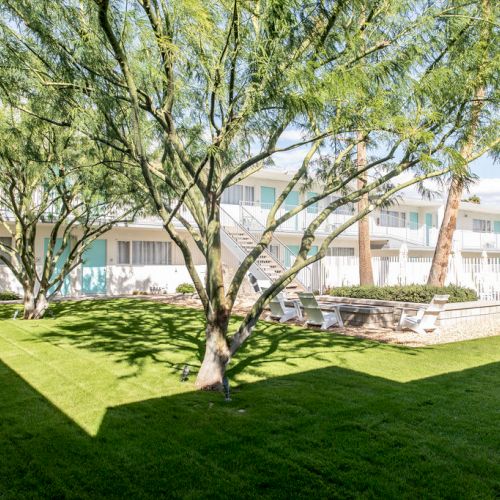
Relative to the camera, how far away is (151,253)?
2538cm

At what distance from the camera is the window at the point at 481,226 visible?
40266mm

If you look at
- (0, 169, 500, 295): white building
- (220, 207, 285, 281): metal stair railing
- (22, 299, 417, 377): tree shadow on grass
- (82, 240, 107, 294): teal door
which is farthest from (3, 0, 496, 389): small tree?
(82, 240, 107, 294): teal door

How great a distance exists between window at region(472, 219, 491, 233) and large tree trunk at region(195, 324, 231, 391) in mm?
37730

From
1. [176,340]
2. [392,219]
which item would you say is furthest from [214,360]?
[392,219]

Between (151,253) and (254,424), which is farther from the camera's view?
(151,253)

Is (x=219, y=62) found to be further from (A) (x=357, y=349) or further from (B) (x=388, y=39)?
(A) (x=357, y=349)

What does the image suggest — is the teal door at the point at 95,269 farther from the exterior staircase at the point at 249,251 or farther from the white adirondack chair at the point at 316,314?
the white adirondack chair at the point at 316,314

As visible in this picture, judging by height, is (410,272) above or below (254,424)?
above

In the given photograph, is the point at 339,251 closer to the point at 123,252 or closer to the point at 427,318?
the point at 123,252

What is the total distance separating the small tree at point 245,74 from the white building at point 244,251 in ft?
35.8

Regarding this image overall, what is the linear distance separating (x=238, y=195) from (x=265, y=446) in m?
23.6

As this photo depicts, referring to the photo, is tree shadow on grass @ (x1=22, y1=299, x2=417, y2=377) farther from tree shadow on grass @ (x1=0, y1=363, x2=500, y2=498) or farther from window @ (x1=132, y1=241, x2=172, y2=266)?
window @ (x1=132, y1=241, x2=172, y2=266)

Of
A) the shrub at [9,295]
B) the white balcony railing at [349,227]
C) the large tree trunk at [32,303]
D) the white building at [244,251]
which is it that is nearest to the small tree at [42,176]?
the large tree trunk at [32,303]

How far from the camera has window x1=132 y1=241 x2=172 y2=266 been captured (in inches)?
982
